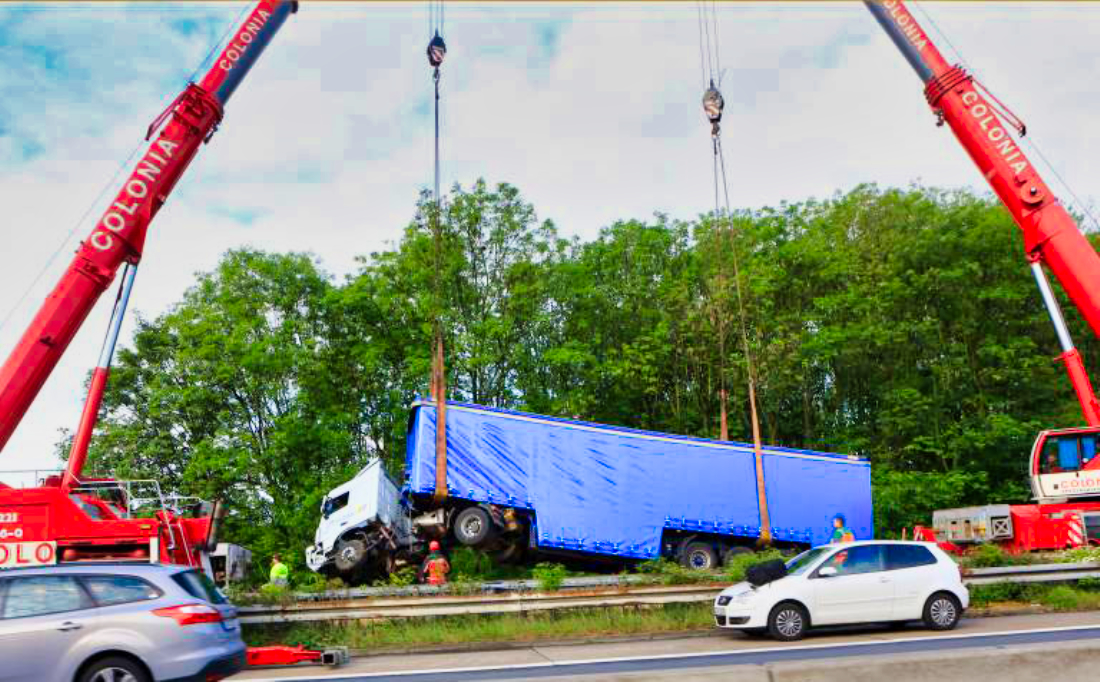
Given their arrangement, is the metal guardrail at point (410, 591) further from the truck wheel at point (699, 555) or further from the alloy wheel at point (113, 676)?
the truck wheel at point (699, 555)

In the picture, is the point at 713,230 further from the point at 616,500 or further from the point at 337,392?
the point at 616,500

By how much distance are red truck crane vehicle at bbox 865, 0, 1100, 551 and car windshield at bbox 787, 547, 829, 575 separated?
7.59 m

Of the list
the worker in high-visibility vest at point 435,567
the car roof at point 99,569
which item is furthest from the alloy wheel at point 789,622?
the car roof at point 99,569

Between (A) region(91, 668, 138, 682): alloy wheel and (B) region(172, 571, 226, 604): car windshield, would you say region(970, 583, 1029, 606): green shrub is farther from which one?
(A) region(91, 668, 138, 682): alloy wheel

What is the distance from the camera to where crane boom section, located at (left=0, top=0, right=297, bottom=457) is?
14148 mm

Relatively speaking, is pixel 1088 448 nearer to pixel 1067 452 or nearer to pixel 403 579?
pixel 1067 452

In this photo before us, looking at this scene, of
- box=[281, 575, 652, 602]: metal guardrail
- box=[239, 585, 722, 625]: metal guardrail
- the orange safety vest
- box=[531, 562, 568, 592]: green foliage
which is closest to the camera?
box=[239, 585, 722, 625]: metal guardrail

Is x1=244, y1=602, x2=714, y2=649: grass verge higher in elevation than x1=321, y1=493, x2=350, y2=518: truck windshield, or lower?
lower

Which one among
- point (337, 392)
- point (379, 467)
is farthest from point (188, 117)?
point (337, 392)

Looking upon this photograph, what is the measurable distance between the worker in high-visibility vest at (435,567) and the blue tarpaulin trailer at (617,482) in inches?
52.3

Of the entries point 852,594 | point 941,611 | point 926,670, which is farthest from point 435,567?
point 926,670

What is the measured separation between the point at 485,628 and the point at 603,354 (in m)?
22.2

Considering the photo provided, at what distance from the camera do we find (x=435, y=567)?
1769cm

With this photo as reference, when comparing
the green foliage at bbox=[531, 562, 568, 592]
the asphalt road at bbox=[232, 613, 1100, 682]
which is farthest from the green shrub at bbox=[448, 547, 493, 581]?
the asphalt road at bbox=[232, 613, 1100, 682]
